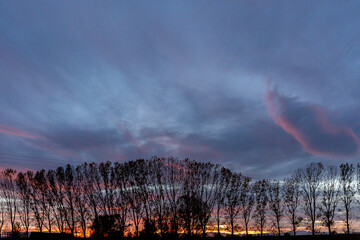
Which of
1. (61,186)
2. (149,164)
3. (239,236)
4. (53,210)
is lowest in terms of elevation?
(239,236)

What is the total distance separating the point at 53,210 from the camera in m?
73.0

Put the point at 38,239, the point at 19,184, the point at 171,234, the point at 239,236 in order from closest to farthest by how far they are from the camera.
Result: 1. the point at 171,234
2. the point at 38,239
3. the point at 239,236
4. the point at 19,184

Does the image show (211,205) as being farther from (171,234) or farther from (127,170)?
(127,170)

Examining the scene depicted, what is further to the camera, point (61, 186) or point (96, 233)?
point (61, 186)

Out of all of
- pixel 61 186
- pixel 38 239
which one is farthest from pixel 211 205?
pixel 38 239

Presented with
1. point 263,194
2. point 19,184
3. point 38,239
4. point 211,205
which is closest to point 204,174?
point 211,205

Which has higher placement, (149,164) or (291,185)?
(149,164)

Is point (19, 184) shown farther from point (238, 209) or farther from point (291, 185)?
point (291, 185)

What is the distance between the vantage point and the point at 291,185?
75.9m

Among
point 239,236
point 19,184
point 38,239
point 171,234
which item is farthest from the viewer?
point 19,184

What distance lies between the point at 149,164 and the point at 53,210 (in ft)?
86.3

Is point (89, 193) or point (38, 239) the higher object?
point (89, 193)

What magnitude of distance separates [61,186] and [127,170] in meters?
17.1

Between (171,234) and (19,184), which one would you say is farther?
(19,184)
